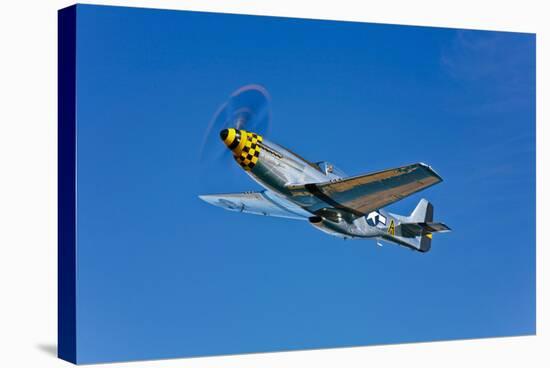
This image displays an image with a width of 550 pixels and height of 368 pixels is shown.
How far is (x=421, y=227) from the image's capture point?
15.1 meters

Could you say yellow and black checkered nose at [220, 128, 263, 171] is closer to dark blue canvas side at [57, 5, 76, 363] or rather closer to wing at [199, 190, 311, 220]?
wing at [199, 190, 311, 220]

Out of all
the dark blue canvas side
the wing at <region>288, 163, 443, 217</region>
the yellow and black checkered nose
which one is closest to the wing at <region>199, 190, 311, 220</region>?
the wing at <region>288, 163, 443, 217</region>

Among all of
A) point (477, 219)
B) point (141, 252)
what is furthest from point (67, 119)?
point (477, 219)

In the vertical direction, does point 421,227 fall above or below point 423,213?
below

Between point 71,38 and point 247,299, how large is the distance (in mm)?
3826

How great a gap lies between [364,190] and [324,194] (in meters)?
0.58

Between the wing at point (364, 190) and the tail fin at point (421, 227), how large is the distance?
2.43ft

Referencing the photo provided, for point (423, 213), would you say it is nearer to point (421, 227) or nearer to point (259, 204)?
point (421, 227)

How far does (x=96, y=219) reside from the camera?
1298 centimetres

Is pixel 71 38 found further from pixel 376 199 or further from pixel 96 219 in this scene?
pixel 376 199

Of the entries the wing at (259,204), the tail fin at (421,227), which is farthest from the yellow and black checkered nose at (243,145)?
the tail fin at (421,227)

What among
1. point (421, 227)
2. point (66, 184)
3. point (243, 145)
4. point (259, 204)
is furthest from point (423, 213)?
point (66, 184)

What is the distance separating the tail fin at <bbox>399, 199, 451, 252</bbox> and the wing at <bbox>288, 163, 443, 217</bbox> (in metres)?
0.74

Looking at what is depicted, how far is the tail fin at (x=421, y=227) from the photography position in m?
15.1
